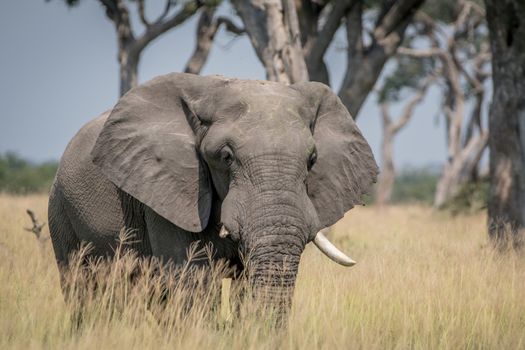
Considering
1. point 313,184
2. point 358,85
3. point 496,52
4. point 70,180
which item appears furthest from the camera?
point 358,85

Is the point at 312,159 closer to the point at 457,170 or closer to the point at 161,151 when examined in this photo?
the point at 161,151

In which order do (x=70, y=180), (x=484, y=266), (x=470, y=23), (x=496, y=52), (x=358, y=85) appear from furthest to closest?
(x=470, y=23) < (x=358, y=85) < (x=496, y=52) < (x=484, y=266) < (x=70, y=180)

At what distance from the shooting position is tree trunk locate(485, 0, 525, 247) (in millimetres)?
11156

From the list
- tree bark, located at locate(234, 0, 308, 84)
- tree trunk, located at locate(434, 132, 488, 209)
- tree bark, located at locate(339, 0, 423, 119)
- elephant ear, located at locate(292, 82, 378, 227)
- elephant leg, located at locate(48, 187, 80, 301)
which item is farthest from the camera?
tree trunk, located at locate(434, 132, 488, 209)

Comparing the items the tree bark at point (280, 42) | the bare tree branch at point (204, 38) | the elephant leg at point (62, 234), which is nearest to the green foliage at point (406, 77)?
the bare tree branch at point (204, 38)

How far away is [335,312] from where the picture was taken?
5.57 metres

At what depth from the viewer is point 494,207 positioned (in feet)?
37.5

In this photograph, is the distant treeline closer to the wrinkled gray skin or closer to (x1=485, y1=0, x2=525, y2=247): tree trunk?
(x1=485, y1=0, x2=525, y2=247): tree trunk

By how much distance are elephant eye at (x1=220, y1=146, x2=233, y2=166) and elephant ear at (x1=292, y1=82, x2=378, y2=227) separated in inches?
22.2

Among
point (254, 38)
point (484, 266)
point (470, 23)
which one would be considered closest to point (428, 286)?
point (484, 266)

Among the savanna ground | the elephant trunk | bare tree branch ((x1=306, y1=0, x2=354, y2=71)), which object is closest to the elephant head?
the elephant trunk

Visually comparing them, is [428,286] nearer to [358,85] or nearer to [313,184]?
[313,184]

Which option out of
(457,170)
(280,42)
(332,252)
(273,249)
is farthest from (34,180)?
(273,249)

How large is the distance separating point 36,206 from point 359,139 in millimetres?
9140
